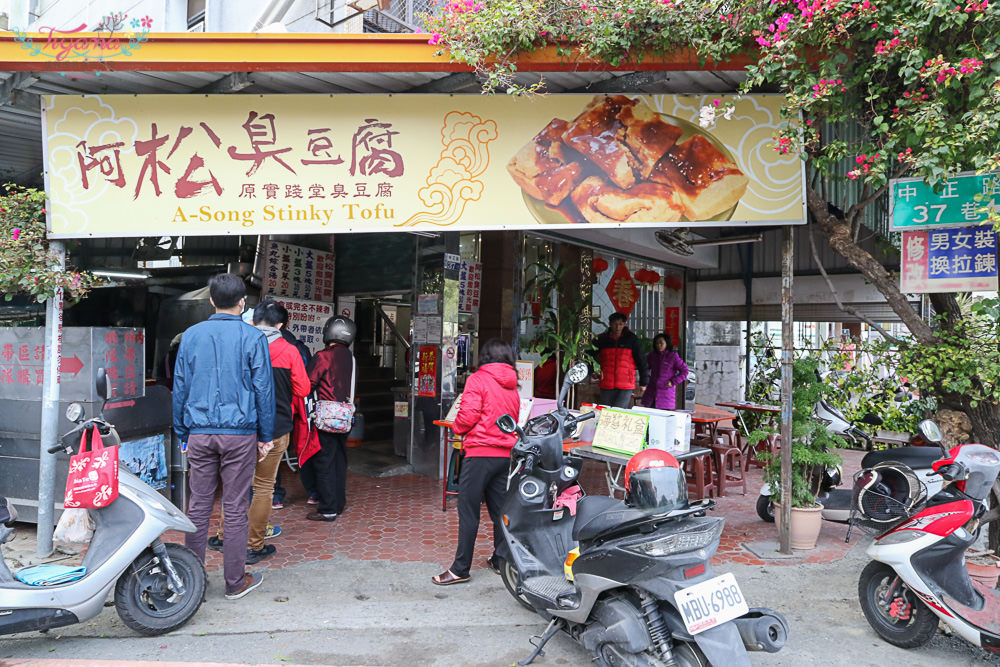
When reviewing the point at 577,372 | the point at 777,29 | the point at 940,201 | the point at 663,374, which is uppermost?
the point at 777,29

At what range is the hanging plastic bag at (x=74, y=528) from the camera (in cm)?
500

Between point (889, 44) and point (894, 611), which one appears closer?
point (894, 611)

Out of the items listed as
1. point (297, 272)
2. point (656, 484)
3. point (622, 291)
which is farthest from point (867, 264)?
point (297, 272)

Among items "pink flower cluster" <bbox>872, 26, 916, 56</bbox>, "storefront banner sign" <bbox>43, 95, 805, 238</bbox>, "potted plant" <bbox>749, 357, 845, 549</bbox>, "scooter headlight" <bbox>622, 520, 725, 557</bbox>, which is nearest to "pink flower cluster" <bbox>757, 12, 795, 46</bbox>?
"pink flower cluster" <bbox>872, 26, 916, 56</bbox>

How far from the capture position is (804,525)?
17.6 feet

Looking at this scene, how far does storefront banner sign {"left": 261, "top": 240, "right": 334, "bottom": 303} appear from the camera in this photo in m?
8.12

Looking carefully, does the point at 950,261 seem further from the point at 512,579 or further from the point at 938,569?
the point at 512,579

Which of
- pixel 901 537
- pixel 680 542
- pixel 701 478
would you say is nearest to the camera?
pixel 680 542

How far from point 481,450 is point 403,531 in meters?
1.82

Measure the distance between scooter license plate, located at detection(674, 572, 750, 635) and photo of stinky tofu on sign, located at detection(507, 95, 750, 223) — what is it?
9.55 feet

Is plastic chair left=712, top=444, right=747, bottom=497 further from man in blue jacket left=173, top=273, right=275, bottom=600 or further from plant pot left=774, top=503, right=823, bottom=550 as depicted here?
man in blue jacket left=173, top=273, right=275, bottom=600

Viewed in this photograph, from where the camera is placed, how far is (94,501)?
3.64m

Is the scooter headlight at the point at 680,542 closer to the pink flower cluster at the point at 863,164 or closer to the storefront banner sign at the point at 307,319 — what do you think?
the pink flower cluster at the point at 863,164

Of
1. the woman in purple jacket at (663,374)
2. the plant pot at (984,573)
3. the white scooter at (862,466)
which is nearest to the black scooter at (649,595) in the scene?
the plant pot at (984,573)
